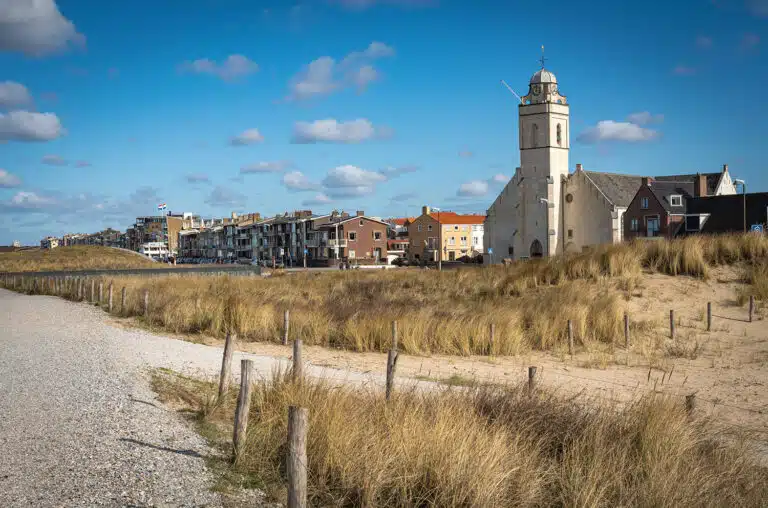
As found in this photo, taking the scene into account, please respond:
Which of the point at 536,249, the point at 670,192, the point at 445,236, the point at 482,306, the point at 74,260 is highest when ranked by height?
the point at 670,192

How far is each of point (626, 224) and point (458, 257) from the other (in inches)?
1674

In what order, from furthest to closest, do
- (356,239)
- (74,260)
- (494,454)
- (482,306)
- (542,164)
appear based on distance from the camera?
(356,239), (74,260), (542,164), (482,306), (494,454)

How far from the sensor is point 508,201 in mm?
75875

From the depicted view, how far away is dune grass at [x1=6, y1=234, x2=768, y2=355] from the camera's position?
21000 mm

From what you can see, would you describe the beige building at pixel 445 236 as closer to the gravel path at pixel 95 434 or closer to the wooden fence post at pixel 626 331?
the wooden fence post at pixel 626 331

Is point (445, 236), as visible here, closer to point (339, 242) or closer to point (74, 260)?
point (339, 242)

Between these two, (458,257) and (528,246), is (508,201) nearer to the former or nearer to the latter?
(528,246)

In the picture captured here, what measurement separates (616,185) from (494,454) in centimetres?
7024

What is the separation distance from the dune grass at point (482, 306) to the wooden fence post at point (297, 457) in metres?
13.9

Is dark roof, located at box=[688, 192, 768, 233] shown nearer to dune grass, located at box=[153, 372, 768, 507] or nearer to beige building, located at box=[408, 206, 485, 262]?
beige building, located at box=[408, 206, 485, 262]

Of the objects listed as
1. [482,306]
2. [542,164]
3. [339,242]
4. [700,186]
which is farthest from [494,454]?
[339,242]

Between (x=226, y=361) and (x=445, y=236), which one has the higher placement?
(x=445, y=236)

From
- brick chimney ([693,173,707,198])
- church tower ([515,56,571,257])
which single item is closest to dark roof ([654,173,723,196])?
brick chimney ([693,173,707,198])

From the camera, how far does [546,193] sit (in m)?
73.3
